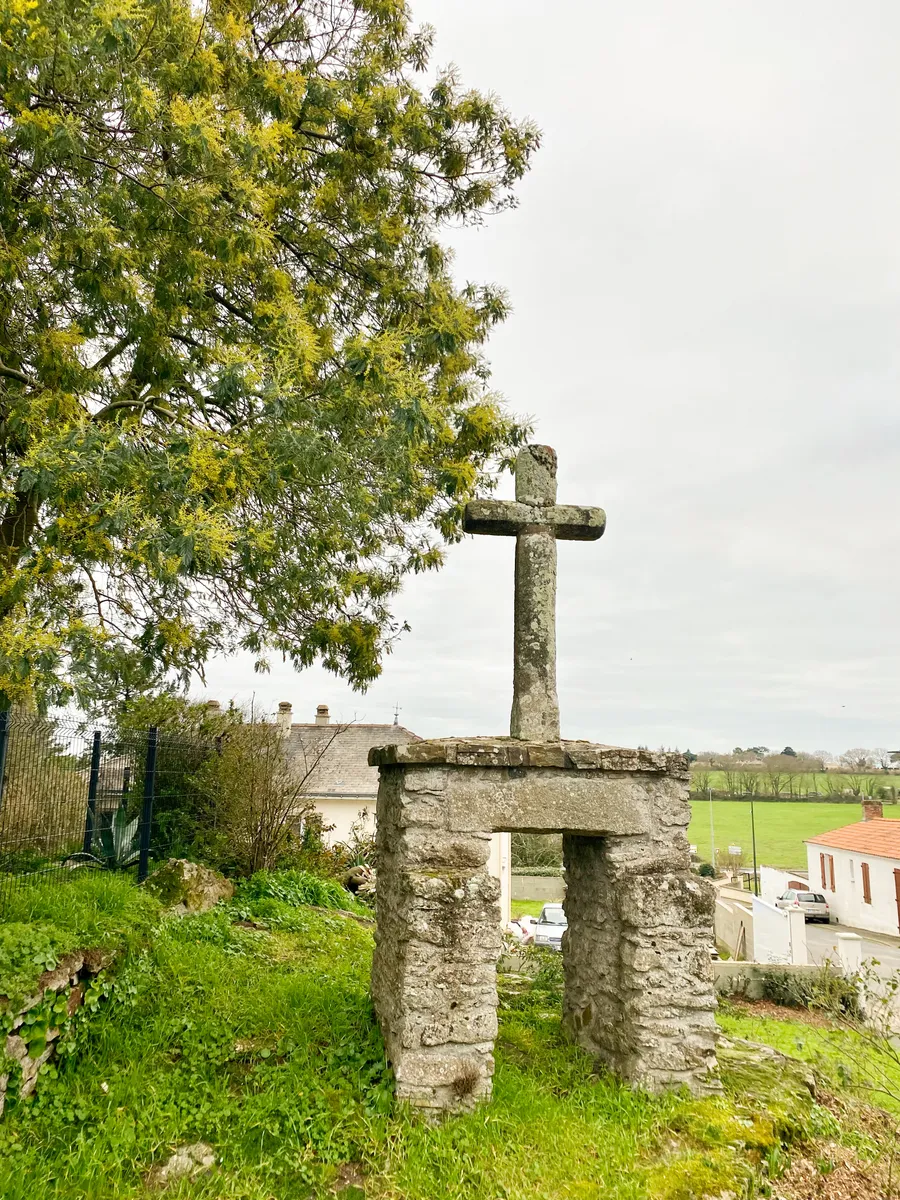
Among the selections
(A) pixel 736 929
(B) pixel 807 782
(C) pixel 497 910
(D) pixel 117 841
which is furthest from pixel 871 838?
(B) pixel 807 782

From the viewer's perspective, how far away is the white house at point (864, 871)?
87.3ft

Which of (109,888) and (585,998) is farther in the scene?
(109,888)

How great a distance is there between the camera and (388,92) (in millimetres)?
7945

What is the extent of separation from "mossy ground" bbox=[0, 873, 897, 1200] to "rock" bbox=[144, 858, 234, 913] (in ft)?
6.81

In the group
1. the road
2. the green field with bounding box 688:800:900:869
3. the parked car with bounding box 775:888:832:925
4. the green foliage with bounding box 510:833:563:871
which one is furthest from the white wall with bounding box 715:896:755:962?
the green field with bounding box 688:800:900:869

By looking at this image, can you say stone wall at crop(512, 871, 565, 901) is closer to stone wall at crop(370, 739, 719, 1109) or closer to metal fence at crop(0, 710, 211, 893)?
metal fence at crop(0, 710, 211, 893)

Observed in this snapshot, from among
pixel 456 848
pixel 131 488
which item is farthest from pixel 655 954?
pixel 131 488

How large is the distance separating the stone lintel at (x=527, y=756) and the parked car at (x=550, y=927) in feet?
38.6

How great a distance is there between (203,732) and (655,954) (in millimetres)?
7723

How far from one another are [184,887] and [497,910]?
177 inches

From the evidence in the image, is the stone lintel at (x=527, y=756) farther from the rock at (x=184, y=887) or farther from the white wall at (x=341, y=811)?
the white wall at (x=341, y=811)

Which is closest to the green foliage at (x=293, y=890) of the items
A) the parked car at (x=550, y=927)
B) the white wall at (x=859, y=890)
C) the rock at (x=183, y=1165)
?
the rock at (x=183, y=1165)

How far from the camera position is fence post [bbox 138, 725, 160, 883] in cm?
803

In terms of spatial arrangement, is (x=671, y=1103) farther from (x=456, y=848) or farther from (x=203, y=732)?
(x=203, y=732)
